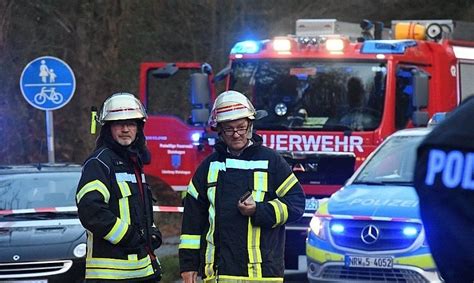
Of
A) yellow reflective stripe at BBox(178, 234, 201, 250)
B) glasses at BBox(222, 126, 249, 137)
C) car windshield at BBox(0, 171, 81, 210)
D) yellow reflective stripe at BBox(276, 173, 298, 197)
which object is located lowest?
car windshield at BBox(0, 171, 81, 210)

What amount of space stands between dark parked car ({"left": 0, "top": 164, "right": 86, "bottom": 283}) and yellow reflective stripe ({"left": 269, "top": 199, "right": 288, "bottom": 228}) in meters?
3.90

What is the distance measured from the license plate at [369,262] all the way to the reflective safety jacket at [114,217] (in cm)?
297

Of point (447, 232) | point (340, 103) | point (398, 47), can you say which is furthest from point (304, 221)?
point (447, 232)

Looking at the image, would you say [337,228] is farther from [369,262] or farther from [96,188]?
[96,188]

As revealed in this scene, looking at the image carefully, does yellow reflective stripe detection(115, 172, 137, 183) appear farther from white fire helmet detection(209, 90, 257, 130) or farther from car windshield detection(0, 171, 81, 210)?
car windshield detection(0, 171, 81, 210)

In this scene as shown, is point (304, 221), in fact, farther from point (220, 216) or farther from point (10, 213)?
point (220, 216)

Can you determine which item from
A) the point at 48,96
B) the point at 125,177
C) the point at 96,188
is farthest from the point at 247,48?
the point at 96,188

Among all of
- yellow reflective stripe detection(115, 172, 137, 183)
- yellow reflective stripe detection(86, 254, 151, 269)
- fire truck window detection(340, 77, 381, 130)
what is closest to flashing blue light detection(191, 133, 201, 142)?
fire truck window detection(340, 77, 381, 130)

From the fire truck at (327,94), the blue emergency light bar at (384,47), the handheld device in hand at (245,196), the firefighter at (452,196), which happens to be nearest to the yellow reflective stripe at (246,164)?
the handheld device in hand at (245,196)

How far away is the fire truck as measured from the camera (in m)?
10.9

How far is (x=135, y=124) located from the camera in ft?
18.2

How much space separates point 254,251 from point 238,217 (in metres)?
0.18

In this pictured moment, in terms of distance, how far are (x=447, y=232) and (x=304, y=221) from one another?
843 centimetres

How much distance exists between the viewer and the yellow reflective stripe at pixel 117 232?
5305 millimetres
